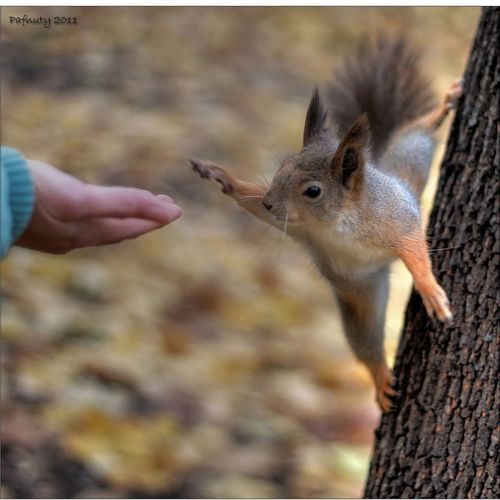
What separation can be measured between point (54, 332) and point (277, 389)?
0.84m

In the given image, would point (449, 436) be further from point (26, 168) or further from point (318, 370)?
point (318, 370)

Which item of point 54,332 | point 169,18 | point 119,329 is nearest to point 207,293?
point 119,329

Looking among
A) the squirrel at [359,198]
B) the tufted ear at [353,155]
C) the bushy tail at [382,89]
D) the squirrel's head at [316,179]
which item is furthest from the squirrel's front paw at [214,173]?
the bushy tail at [382,89]

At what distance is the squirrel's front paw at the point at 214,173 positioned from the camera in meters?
1.87

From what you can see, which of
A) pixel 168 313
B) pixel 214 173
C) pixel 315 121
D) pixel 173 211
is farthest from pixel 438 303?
pixel 168 313

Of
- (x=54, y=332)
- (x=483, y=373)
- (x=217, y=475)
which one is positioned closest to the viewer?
(x=483, y=373)

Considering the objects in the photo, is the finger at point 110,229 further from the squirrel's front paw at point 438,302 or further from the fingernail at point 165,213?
the squirrel's front paw at point 438,302

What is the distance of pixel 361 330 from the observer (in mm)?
Answer: 2139

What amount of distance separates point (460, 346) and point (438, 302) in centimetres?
12

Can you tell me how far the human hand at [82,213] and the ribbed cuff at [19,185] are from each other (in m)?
0.02

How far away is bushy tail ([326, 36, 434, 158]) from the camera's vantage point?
2.28 meters

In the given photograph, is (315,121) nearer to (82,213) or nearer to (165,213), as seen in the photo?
(165,213)

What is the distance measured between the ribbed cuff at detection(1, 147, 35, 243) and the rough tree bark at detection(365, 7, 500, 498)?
0.99 meters

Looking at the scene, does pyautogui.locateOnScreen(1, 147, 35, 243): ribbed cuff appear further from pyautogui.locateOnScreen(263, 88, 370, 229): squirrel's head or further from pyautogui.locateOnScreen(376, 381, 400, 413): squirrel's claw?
pyautogui.locateOnScreen(376, 381, 400, 413): squirrel's claw
